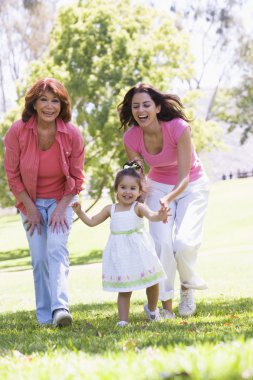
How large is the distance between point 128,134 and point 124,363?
4.36 meters

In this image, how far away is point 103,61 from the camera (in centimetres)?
2653

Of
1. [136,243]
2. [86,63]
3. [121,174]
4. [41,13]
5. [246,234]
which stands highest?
[41,13]

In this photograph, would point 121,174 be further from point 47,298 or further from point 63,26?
point 63,26

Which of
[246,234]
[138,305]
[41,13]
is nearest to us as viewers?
[138,305]

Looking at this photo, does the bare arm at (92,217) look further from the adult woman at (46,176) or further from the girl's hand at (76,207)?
the adult woman at (46,176)

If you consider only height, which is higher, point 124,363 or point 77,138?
point 77,138

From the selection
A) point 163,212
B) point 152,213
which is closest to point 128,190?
point 152,213

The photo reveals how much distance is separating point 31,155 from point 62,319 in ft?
5.13

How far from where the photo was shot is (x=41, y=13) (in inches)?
1813

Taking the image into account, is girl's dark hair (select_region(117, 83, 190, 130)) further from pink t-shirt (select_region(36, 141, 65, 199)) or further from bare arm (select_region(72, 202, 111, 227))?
bare arm (select_region(72, 202, 111, 227))

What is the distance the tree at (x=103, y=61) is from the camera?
2633cm

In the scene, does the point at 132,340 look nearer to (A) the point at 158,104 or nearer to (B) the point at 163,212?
(B) the point at 163,212

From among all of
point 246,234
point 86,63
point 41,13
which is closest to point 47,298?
point 86,63

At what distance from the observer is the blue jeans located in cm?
687
